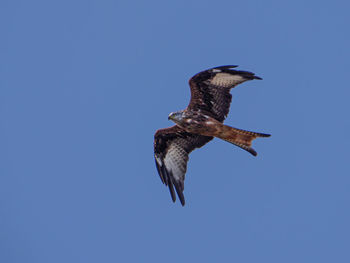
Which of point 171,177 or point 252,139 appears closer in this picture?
point 252,139

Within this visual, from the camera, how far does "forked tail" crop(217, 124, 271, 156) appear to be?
42.1ft

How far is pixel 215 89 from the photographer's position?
13.3 meters

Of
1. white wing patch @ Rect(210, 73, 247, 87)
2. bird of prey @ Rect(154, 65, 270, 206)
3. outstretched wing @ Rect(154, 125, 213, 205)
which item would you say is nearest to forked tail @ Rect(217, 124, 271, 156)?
bird of prey @ Rect(154, 65, 270, 206)

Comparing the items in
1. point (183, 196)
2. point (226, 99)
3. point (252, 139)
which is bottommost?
point (183, 196)

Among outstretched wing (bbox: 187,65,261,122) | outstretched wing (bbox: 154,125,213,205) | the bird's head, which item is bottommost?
outstretched wing (bbox: 154,125,213,205)

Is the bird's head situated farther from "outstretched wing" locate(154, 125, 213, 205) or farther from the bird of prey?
"outstretched wing" locate(154, 125, 213, 205)

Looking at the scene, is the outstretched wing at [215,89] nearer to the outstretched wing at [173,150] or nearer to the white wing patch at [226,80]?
the white wing patch at [226,80]

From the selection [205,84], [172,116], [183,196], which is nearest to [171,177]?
[183,196]

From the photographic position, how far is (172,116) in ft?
43.1

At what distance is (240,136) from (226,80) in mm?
1376

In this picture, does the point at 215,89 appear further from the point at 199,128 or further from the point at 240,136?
the point at 240,136

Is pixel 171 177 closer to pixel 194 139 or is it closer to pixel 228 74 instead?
pixel 194 139

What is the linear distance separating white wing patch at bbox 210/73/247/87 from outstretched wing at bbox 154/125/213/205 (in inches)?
58.6

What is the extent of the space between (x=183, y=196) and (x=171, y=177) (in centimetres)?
65
